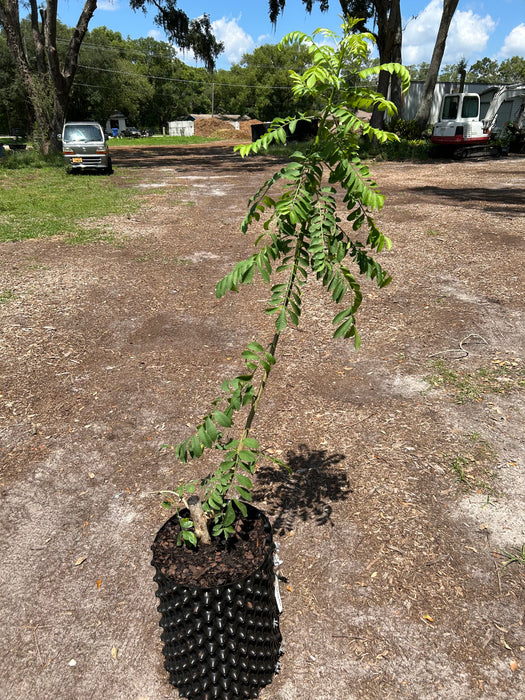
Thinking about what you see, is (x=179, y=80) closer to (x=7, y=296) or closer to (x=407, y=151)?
(x=407, y=151)

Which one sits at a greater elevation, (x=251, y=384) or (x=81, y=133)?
(x=81, y=133)

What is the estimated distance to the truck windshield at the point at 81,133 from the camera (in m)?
19.7

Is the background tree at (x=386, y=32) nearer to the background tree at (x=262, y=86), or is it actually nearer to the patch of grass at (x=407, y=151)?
the patch of grass at (x=407, y=151)

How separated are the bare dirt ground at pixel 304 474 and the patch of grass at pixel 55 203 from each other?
3330 millimetres

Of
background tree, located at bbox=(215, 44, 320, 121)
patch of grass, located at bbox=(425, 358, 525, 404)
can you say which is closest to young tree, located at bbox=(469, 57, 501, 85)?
background tree, located at bbox=(215, 44, 320, 121)

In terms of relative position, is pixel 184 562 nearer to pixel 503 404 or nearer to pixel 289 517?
pixel 289 517

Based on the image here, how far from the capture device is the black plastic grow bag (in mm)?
2098

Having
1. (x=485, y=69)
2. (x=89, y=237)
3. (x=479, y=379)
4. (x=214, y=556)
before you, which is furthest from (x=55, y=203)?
(x=485, y=69)

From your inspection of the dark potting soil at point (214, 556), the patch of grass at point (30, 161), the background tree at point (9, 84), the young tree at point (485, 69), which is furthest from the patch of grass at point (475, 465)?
the young tree at point (485, 69)

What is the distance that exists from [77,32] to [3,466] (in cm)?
2428

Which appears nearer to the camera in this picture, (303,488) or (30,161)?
(303,488)

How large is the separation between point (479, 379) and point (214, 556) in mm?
3698

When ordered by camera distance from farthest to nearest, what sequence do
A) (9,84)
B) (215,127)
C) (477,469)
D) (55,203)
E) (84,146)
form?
(215,127) → (9,84) → (84,146) → (55,203) → (477,469)

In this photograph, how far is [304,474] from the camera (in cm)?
378
